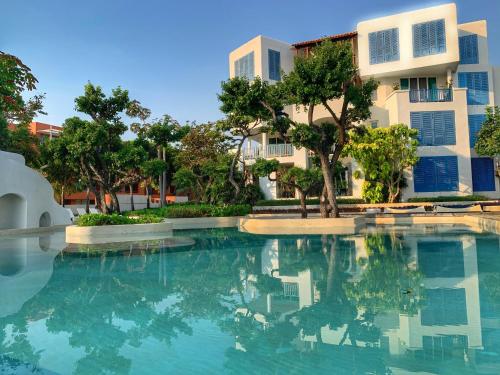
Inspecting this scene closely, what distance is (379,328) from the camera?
453 centimetres

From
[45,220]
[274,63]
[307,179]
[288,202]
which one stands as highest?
[274,63]

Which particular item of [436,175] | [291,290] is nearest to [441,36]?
[436,175]

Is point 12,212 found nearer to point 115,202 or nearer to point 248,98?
point 115,202

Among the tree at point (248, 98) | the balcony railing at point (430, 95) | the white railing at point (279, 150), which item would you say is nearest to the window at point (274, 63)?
the white railing at point (279, 150)

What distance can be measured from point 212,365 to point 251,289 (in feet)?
9.92

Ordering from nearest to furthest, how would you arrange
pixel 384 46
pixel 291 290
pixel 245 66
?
1. pixel 291 290
2. pixel 384 46
3. pixel 245 66

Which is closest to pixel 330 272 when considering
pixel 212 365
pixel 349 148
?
pixel 212 365

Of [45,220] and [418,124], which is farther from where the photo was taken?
[418,124]

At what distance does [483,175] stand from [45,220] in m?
26.0

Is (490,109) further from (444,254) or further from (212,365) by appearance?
(212,365)

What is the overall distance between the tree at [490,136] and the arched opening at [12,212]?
25150mm

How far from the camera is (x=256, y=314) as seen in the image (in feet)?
17.2

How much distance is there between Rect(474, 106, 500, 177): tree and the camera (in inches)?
867

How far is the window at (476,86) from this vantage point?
25.2 meters
